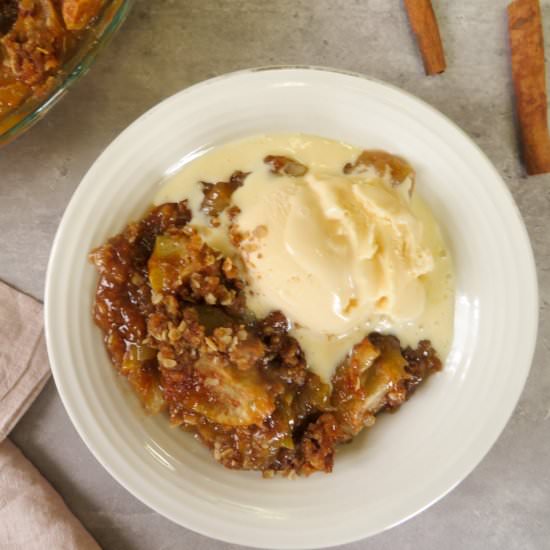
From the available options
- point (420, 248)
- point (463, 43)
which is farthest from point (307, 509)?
point (463, 43)

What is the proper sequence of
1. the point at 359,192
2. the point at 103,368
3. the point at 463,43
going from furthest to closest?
the point at 463,43 < the point at 103,368 < the point at 359,192

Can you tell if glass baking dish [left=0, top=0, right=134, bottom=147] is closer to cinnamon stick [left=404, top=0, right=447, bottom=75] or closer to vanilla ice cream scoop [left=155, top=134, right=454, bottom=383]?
vanilla ice cream scoop [left=155, top=134, right=454, bottom=383]

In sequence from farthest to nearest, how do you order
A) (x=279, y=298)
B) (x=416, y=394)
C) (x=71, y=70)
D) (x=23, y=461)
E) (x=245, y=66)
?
(x=23, y=461) < (x=245, y=66) < (x=416, y=394) < (x=279, y=298) < (x=71, y=70)

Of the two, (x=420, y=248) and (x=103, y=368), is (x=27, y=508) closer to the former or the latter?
(x=103, y=368)

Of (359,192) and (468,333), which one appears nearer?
(359,192)

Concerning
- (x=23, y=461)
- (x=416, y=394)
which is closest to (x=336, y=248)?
(x=416, y=394)

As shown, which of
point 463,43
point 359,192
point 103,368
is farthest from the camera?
point 463,43

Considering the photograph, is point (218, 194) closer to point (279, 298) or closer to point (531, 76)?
point (279, 298)
